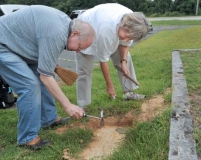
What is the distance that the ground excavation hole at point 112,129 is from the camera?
2.72m

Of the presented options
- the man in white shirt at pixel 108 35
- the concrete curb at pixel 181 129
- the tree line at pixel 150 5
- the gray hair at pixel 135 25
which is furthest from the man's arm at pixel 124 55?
the tree line at pixel 150 5

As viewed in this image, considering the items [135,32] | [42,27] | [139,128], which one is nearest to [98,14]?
[135,32]

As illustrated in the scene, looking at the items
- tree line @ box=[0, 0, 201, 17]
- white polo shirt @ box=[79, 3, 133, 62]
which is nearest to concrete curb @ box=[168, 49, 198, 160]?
white polo shirt @ box=[79, 3, 133, 62]

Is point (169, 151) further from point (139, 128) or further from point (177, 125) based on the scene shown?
point (139, 128)

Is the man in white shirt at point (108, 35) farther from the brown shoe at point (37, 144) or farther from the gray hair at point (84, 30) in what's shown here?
the brown shoe at point (37, 144)

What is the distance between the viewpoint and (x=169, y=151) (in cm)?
219

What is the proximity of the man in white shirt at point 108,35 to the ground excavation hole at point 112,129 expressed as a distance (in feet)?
1.25

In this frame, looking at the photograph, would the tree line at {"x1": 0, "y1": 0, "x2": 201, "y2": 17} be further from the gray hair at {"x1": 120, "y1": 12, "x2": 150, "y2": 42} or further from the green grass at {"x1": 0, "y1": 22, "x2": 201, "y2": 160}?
the gray hair at {"x1": 120, "y1": 12, "x2": 150, "y2": 42}

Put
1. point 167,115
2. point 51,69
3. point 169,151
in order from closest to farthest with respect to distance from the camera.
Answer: point 169,151, point 51,69, point 167,115

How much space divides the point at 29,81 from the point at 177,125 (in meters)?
1.40

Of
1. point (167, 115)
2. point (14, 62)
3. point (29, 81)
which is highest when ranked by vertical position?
point (14, 62)

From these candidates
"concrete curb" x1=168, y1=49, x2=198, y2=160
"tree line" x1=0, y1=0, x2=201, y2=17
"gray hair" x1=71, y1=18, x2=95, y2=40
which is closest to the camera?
"concrete curb" x1=168, y1=49, x2=198, y2=160

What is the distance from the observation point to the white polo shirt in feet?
9.59

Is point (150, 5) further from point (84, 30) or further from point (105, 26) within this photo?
point (84, 30)
